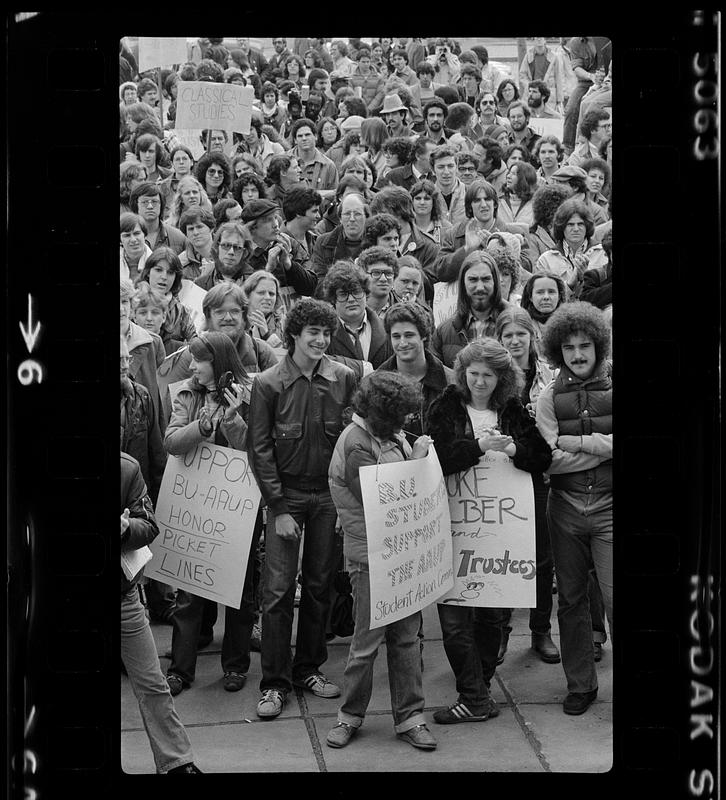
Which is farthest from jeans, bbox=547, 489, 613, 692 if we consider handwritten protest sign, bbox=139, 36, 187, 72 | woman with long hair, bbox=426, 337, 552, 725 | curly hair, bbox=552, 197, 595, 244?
handwritten protest sign, bbox=139, 36, 187, 72

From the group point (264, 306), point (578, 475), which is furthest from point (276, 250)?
point (578, 475)

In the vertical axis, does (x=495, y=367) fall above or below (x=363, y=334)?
below

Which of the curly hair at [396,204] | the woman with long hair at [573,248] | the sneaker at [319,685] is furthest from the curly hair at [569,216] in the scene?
the sneaker at [319,685]

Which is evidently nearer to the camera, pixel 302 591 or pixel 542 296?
pixel 542 296

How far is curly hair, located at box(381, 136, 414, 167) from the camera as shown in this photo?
4.85 m

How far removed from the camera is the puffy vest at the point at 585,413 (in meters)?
4.81

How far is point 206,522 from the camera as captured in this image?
16.0 ft

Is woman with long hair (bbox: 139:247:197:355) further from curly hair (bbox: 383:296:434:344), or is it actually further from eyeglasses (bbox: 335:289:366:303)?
curly hair (bbox: 383:296:434:344)

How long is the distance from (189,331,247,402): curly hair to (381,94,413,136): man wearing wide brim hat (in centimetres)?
88

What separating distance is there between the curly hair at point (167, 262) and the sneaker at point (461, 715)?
1622mm

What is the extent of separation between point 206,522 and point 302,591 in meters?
0.40

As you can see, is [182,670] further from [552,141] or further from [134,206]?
[552,141]

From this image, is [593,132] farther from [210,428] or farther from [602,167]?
[210,428]
